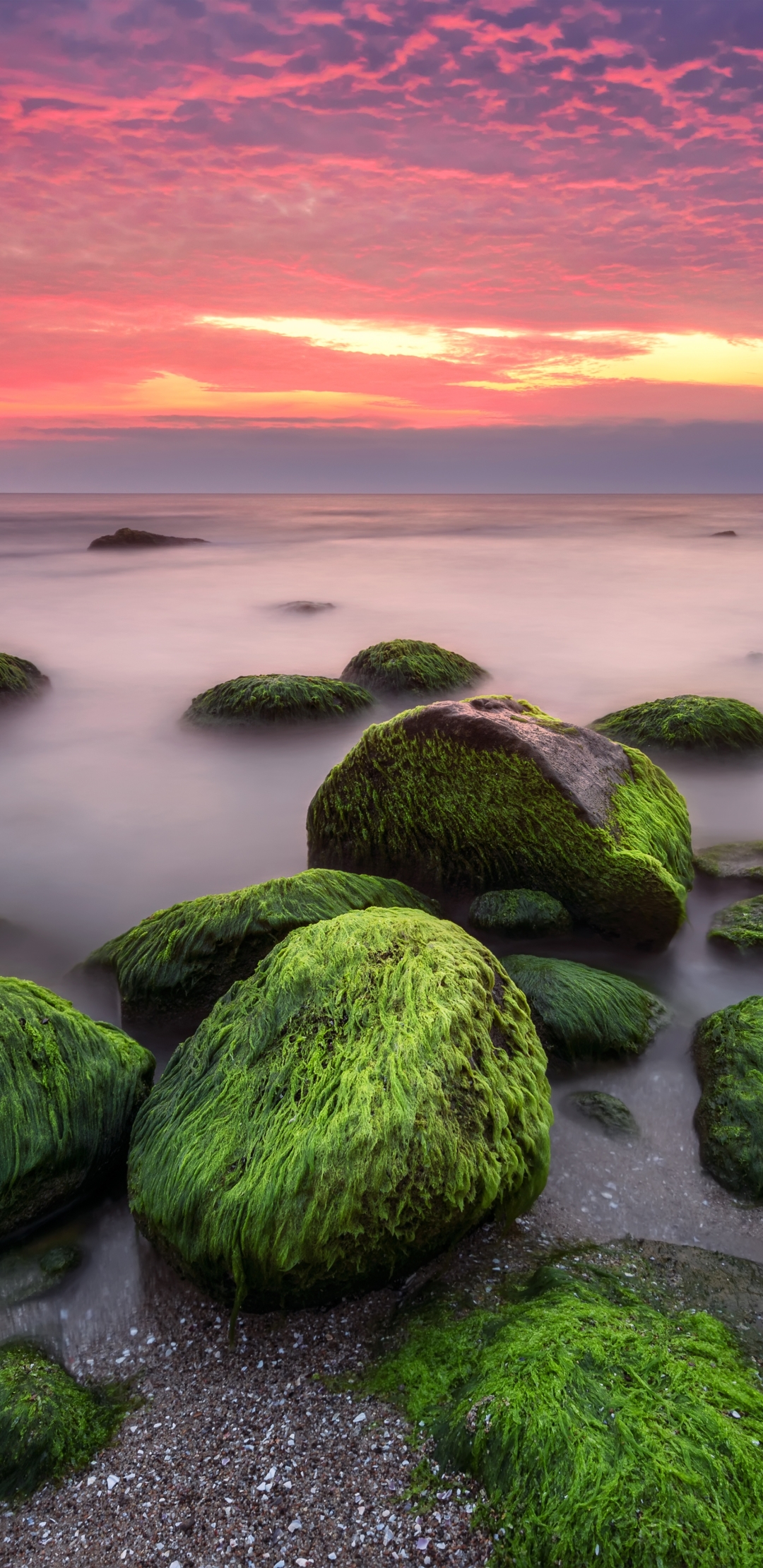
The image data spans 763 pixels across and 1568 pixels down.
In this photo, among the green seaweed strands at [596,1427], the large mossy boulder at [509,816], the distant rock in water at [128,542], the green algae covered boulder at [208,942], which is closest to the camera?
the green seaweed strands at [596,1427]

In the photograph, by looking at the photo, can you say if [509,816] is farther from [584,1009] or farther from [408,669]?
[408,669]

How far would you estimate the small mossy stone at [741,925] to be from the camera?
4531 mm

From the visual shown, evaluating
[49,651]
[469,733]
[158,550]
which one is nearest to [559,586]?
[49,651]

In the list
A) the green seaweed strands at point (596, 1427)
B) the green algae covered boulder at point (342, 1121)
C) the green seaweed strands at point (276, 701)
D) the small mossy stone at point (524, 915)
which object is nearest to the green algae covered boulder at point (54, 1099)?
the green algae covered boulder at point (342, 1121)

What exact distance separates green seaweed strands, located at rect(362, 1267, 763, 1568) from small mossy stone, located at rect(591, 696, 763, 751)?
19.7 feet

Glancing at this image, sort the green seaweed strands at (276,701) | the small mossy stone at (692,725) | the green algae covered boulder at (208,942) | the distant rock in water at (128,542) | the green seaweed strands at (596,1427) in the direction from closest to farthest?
the green seaweed strands at (596,1427) → the green algae covered boulder at (208,942) → the small mossy stone at (692,725) → the green seaweed strands at (276,701) → the distant rock in water at (128,542)

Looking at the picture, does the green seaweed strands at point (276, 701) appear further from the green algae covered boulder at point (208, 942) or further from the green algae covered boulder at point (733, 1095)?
the green algae covered boulder at point (733, 1095)

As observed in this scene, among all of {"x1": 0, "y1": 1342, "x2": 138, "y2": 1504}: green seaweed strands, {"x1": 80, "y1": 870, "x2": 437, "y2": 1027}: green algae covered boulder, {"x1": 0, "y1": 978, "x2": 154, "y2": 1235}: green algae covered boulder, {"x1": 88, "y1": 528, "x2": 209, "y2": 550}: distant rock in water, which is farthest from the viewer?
{"x1": 88, "y1": 528, "x2": 209, "y2": 550}: distant rock in water

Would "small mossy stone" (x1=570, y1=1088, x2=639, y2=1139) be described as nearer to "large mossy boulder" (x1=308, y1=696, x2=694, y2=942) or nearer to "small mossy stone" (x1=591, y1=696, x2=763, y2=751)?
"large mossy boulder" (x1=308, y1=696, x2=694, y2=942)

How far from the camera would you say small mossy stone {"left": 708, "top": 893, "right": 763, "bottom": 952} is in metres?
4.53

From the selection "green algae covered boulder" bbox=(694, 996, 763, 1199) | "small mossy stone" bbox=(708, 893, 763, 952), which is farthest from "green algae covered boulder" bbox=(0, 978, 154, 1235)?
"small mossy stone" bbox=(708, 893, 763, 952)

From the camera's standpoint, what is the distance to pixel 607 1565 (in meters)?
1.60

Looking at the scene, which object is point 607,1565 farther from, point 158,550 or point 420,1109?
point 158,550

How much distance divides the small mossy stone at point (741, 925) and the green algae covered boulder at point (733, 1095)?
0.94 m
